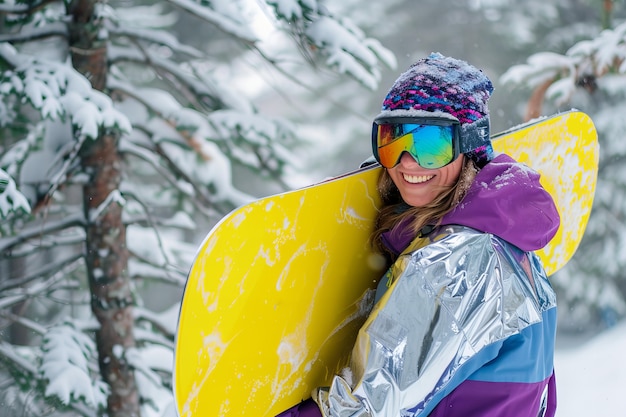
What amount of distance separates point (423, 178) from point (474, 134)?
0.17m

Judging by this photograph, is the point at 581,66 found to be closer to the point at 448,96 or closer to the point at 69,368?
the point at 448,96

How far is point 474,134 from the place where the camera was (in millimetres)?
1580

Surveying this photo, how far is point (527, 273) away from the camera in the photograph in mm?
1589

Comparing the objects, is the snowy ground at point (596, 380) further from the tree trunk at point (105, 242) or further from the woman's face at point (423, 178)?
the woman's face at point (423, 178)

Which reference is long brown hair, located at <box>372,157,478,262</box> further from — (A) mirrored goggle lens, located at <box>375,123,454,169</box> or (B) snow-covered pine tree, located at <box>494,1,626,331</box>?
(B) snow-covered pine tree, located at <box>494,1,626,331</box>

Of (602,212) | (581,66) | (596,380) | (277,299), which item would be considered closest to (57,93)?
(277,299)

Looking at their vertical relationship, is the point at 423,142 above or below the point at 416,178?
above

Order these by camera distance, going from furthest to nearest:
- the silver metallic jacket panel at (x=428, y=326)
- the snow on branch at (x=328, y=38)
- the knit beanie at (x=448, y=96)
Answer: the snow on branch at (x=328, y=38), the knit beanie at (x=448, y=96), the silver metallic jacket panel at (x=428, y=326)

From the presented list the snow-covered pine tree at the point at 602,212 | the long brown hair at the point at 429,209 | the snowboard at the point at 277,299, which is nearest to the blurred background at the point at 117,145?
the snowboard at the point at 277,299

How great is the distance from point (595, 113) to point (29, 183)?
10875 millimetres

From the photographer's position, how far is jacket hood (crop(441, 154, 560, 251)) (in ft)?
4.83

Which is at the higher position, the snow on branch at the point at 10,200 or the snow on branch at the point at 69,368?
the snow on branch at the point at 10,200

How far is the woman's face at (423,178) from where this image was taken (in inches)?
63.8

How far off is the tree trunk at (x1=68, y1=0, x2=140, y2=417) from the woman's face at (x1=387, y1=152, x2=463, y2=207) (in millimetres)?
2043
